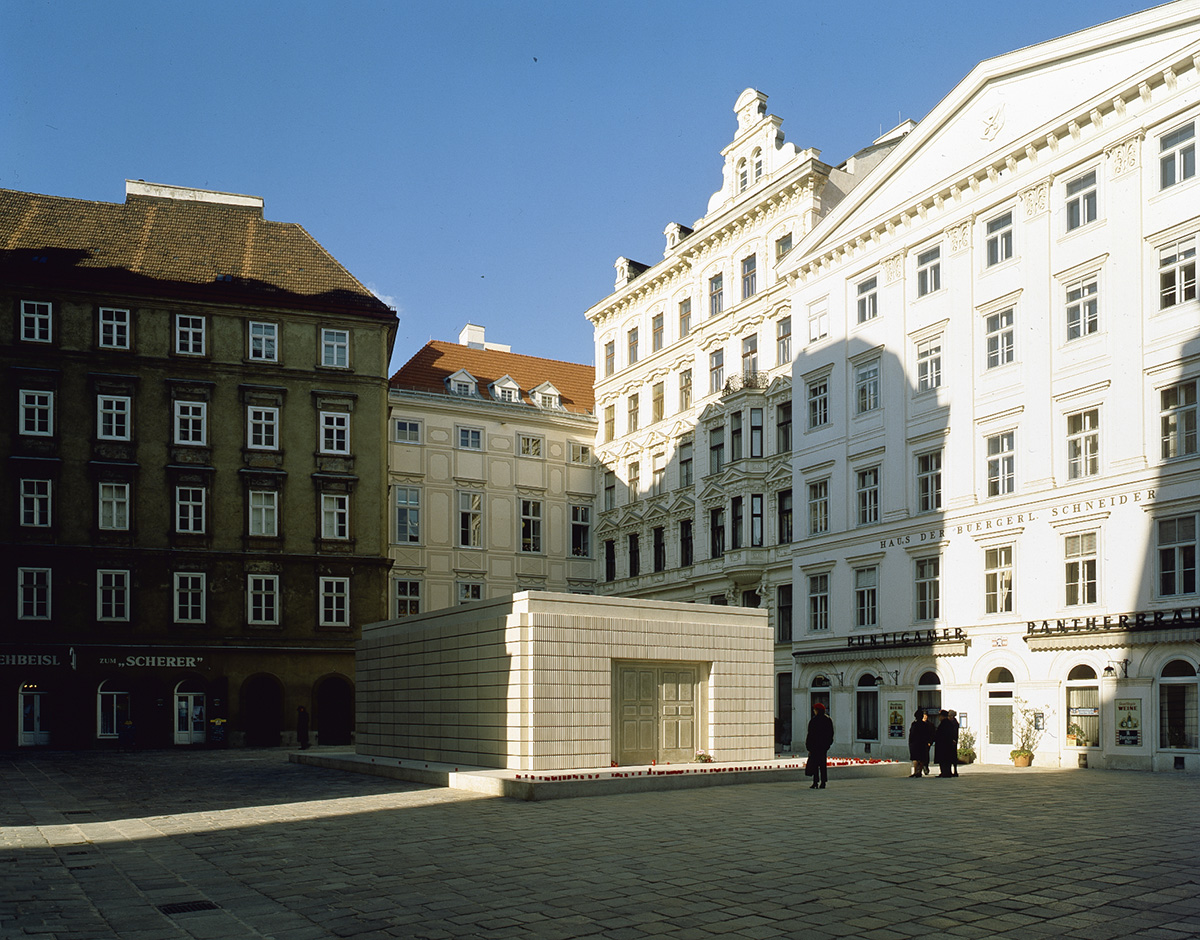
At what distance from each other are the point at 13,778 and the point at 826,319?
30896 millimetres

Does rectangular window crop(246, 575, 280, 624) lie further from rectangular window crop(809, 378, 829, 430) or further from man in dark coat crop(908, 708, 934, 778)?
man in dark coat crop(908, 708, 934, 778)

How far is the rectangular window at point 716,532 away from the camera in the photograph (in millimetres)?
50925

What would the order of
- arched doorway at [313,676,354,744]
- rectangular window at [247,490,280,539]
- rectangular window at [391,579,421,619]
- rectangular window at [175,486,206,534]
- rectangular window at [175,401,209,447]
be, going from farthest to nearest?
rectangular window at [391,579,421,619] < rectangular window at [247,490,280,539] < arched doorway at [313,676,354,744] < rectangular window at [175,401,209,447] < rectangular window at [175,486,206,534]

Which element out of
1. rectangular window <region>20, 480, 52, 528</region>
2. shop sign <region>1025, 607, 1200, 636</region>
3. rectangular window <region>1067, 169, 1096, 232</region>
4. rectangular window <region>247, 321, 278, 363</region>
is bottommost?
shop sign <region>1025, 607, 1200, 636</region>

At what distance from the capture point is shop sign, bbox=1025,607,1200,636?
29953 mm

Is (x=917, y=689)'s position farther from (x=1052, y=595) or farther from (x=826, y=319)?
(x=826, y=319)

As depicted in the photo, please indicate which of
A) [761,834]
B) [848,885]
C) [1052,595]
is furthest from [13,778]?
[1052,595]

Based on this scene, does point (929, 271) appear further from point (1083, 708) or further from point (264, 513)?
point (264, 513)

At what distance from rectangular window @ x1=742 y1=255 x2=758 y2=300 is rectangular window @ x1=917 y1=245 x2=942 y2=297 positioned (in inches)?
392

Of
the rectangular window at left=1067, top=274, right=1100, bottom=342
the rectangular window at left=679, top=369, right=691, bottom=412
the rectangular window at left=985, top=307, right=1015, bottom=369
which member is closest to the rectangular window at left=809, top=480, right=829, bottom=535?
the rectangular window at left=985, top=307, right=1015, bottom=369

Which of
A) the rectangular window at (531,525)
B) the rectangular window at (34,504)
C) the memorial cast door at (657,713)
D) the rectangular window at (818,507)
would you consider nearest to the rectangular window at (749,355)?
the rectangular window at (818,507)

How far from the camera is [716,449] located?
5162 centimetres

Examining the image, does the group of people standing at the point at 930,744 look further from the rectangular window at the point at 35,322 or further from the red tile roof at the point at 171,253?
the rectangular window at the point at 35,322

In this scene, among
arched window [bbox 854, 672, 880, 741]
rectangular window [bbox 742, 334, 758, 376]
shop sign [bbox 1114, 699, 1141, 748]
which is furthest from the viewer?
rectangular window [bbox 742, 334, 758, 376]
